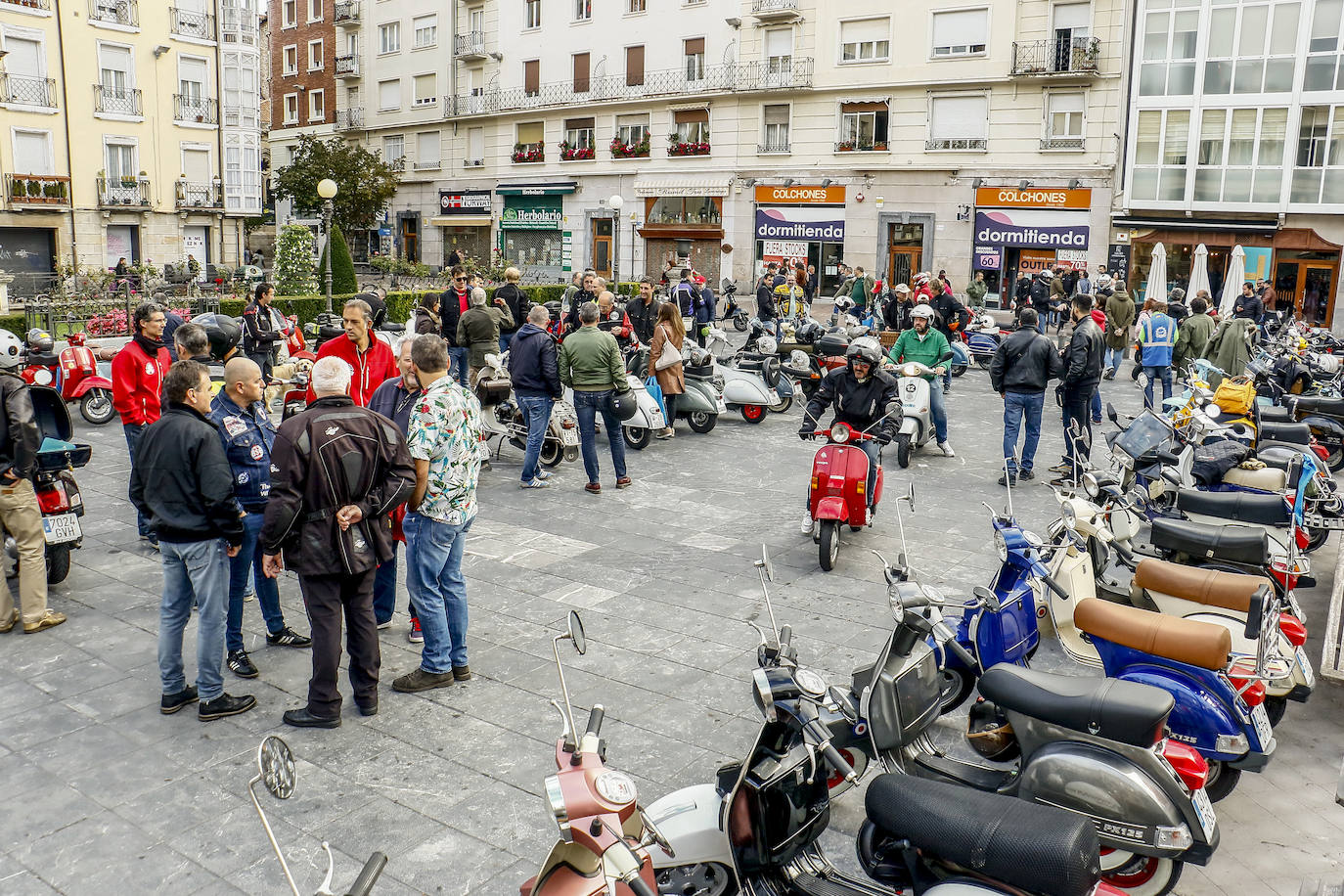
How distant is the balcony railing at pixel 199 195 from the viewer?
3688 cm

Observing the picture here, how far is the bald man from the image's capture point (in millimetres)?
5617

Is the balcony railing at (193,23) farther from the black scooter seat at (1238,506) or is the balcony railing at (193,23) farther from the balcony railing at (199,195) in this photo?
the black scooter seat at (1238,506)

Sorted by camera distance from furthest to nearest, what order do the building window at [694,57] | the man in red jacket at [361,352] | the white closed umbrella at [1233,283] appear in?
the building window at [694,57] → the white closed umbrella at [1233,283] → the man in red jacket at [361,352]

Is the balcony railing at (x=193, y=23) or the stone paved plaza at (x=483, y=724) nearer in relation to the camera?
the stone paved plaza at (x=483, y=724)

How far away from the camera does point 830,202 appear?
32844 mm

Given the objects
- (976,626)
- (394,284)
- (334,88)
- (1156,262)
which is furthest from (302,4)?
(976,626)

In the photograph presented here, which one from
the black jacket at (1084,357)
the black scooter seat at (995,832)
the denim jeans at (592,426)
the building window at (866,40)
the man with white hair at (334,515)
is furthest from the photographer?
the building window at (866,40)

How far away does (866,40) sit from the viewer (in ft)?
104

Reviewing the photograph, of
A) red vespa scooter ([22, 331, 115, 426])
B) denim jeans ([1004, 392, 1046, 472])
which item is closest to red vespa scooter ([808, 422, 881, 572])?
denim jeans ([1004, 392, 1046, 472])

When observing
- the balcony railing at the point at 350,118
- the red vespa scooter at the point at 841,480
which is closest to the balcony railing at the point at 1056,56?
the red vespa scooter at the point at 841,480

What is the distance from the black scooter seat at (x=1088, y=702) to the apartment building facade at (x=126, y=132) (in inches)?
1244

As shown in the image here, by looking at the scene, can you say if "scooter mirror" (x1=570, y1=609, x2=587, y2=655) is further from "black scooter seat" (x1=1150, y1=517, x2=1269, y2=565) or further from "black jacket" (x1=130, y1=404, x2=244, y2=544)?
"black scooter seat" (x1=1150, y1=517, x2=1269, y2=565)

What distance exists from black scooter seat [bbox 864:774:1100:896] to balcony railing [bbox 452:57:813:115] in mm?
31906

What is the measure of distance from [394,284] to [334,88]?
67.3 ft
